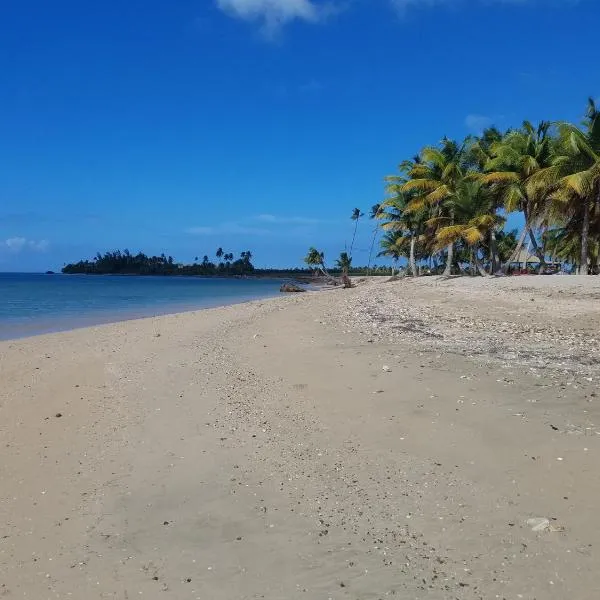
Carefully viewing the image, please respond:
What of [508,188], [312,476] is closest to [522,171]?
[508,188]

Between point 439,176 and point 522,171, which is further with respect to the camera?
point 439,176

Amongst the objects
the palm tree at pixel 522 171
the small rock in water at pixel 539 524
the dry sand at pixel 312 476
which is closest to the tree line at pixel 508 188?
the palm tree at pixel 522 171

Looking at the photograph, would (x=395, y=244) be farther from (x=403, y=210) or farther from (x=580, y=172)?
(x=580, y=172)

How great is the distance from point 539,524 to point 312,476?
2174 mm

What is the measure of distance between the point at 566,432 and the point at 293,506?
328 cm

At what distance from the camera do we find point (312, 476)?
216 inches

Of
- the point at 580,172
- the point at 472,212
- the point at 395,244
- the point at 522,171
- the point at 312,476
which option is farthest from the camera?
the point at 395,244

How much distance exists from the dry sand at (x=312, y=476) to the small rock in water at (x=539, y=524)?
43 millimetres

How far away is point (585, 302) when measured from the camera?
1584cm

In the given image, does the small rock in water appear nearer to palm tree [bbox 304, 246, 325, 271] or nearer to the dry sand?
the dry sand

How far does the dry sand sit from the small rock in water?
0.04 m

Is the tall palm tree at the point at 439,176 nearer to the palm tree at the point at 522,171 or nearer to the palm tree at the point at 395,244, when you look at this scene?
the palm tree at the point at 522,171

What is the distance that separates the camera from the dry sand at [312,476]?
12.6ft

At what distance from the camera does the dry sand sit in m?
3.83
